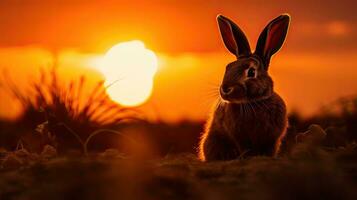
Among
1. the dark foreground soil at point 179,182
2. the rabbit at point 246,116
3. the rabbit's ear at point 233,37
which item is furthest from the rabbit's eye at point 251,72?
the dark foreground soil at point 179,182

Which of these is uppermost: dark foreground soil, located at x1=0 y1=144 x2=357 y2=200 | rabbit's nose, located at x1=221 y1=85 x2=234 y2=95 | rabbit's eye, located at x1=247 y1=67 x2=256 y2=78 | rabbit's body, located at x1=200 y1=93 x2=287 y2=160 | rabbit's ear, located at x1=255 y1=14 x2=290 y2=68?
rabbit's ear, located at x1=255 y1=14 x2=290 y2=68

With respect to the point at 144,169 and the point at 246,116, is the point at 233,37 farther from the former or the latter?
the point at 144,169

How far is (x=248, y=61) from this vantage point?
7227 millimetres

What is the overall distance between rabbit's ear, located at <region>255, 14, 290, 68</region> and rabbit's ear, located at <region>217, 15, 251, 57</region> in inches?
5.4

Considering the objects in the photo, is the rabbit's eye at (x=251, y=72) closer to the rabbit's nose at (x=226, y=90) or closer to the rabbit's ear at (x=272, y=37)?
the rabbit's nose at (x=226, y=90)

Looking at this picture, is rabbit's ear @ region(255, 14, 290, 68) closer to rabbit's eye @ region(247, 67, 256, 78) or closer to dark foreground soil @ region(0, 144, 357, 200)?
rabbit's eye @ region(247, 67, 256, 78)

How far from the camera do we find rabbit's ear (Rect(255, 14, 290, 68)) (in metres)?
7.62

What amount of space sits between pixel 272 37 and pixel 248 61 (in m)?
0.79

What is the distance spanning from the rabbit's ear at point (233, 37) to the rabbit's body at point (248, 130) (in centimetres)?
69

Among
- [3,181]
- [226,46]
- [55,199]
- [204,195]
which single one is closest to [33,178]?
[3,181]

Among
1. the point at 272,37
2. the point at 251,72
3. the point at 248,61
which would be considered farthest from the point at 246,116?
the point at 272,37

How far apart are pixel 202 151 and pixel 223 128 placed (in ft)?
2.10

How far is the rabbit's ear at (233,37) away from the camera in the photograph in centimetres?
762

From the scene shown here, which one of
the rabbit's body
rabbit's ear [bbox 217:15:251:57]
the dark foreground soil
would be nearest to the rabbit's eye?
the rabbit's body
